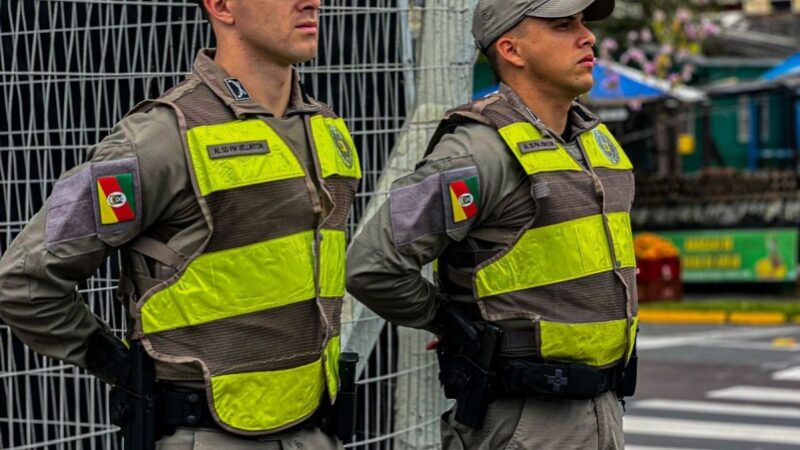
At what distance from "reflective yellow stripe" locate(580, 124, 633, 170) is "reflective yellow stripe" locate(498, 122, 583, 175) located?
0.11 metres

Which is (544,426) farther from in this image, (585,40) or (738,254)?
(738,254)

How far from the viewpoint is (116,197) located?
115 inches

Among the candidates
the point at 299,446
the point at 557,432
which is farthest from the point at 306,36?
the point at 557,432

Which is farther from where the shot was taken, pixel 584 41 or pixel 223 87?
pixel 584 41

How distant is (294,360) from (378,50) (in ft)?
5.58

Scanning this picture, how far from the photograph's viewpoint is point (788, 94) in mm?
21391

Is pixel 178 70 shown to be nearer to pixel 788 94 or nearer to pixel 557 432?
pixel 557 432

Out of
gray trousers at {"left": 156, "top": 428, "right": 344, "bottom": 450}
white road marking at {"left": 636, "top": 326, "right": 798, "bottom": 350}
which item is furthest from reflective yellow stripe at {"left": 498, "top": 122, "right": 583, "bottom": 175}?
white road marking at {"left": 636, "top": 326, "right": 798, "bottom": 350}

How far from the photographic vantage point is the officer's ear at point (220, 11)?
123 inches

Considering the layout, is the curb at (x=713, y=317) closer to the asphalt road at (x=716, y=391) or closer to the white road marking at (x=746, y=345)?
the asphalt road at (x=716, y=391)

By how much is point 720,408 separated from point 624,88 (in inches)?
371

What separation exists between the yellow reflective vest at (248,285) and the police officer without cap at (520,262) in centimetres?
46

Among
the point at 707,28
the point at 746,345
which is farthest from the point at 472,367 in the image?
the point at 707,28

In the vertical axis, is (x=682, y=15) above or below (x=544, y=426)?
above
